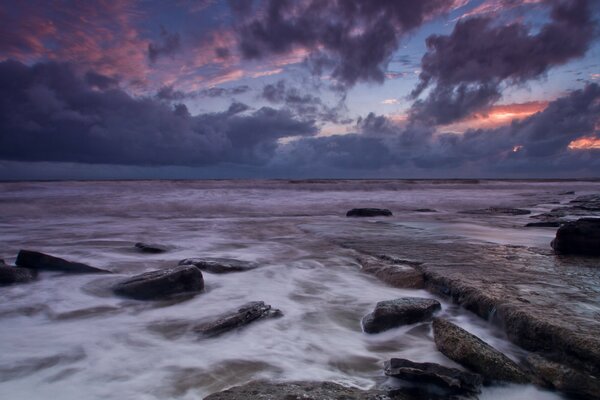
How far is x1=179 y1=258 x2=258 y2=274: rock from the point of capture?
16.5 ft

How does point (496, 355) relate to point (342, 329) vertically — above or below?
above

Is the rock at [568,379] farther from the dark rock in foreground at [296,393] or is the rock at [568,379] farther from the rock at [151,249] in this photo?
the rock at [151,249]

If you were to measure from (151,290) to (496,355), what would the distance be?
3.14 m

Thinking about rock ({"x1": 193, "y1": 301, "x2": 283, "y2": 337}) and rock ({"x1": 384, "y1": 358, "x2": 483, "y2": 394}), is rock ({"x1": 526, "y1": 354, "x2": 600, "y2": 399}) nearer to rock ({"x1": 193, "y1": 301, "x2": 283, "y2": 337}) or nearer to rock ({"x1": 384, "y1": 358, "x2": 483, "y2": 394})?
rock ({"x1": 384, "y1": 358, "x2": 483, "y2": 394})

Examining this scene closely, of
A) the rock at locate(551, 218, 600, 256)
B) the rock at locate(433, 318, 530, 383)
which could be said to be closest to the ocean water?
the rock at locate(433, 318, 530, 383)

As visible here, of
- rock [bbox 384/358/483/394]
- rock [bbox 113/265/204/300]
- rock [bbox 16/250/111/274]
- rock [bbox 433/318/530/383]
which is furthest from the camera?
rock [bbox 16/250/111/274]

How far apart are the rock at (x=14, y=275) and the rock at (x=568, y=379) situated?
5.10 meters

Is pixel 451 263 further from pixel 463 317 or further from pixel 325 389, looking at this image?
pixel 325 389

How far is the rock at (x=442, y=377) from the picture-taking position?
81.1 inches

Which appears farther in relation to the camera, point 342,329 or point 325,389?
point 342,329

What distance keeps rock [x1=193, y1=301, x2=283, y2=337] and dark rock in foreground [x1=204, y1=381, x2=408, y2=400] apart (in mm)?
1003

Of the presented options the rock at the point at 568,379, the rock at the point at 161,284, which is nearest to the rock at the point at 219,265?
the rock at the point at 161,284

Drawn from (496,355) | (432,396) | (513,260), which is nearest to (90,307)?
(432,396)

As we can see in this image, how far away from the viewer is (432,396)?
2.04m
